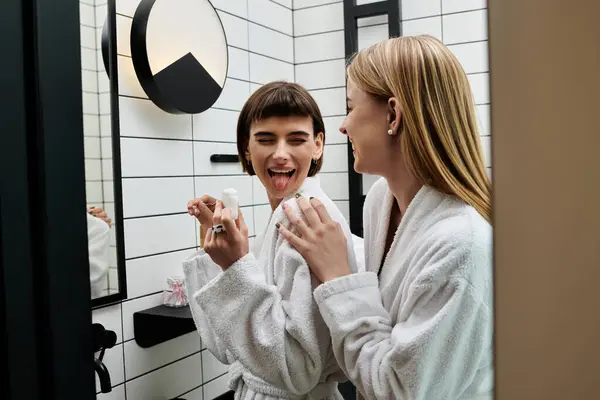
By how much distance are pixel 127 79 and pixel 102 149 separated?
181 millimetres

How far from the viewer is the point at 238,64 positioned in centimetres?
145

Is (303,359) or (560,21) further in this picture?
(303,359)

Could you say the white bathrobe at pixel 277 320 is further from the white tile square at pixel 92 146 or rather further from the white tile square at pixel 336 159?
the white tile square at pixel 336 159

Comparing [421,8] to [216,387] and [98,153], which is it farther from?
[216,387]

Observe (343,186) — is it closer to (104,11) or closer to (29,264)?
(104,11)

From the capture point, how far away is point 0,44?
1.17 feet

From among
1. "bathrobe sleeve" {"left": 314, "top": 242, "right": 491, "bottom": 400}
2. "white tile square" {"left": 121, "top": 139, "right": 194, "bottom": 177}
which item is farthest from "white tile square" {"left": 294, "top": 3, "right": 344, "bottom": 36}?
"bathrobe sleeve" {"left": 314, "top": 242, "right": 491, "bottom": 400}

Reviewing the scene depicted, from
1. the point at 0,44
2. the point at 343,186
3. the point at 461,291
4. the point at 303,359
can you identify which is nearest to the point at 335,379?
the point at 303,359

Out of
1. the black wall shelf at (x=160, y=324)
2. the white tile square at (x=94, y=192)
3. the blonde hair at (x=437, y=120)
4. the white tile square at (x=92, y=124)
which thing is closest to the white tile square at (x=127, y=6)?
the white tile square at (x=92, y=124)

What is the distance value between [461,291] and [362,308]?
0.11 meters

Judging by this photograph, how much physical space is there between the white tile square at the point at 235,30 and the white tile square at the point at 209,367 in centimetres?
81

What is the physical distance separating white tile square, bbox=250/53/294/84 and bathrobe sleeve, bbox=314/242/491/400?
1.05 meters

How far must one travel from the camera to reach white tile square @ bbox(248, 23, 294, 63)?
152cm

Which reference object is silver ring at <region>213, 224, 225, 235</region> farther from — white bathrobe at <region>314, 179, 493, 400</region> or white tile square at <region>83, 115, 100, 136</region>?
white tile square at <region>83, 115, 100, 136</region>
